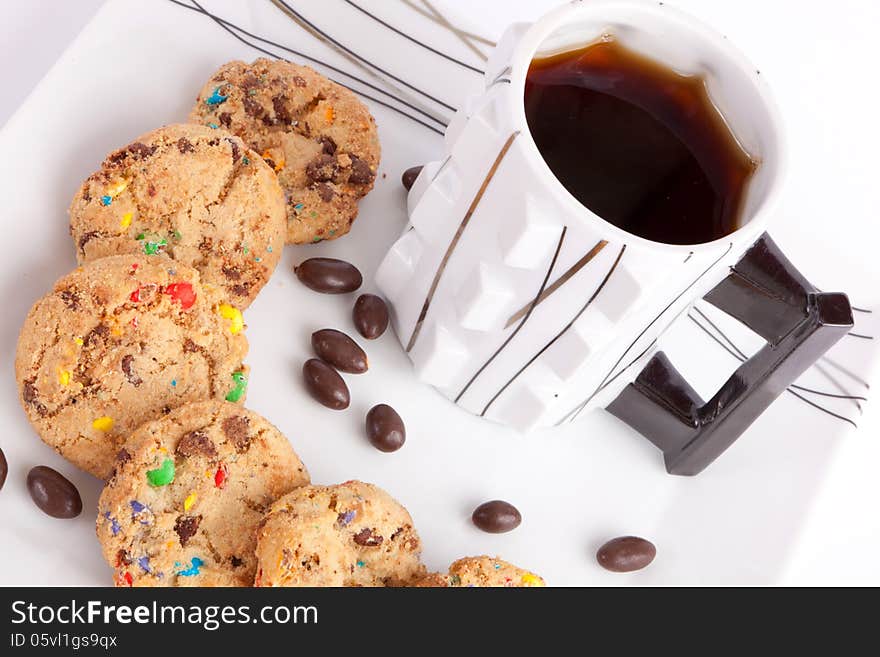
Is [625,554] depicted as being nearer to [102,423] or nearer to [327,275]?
[327,275]

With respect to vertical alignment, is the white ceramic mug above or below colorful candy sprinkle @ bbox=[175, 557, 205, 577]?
above

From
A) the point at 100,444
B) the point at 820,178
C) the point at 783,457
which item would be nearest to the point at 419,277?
the point at 100,444

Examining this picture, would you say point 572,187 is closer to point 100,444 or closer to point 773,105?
point 773,105

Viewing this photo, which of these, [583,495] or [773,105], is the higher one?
[773,105]

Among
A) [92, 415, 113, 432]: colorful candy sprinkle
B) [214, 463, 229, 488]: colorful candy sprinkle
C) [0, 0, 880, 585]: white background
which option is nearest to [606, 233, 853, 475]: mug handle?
[0, 0, 880, 585]: white background

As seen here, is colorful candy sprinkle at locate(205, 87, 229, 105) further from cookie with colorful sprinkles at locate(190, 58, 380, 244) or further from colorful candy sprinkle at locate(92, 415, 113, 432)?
colorful candy sprinkle at locate(92, 415, 113, 432)

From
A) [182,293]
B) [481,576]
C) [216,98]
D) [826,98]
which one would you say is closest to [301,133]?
[216,98]

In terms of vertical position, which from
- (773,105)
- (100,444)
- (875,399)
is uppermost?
(773,105)
